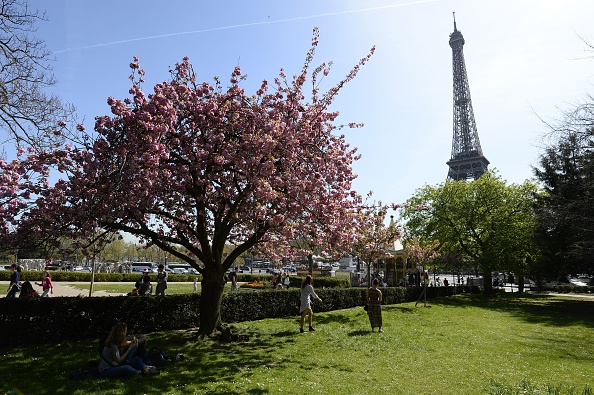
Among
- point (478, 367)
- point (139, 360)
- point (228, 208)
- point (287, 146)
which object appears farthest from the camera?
point (228, 208)

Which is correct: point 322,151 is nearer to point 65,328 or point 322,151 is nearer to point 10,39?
point 65,328

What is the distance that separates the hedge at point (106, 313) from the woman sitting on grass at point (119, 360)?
13.0 feet

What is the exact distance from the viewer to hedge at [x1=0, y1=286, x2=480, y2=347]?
10.0 meters

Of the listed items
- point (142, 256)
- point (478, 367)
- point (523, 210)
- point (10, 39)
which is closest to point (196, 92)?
point (10, 39)

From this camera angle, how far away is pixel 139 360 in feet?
25.2

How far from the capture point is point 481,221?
1387 inches

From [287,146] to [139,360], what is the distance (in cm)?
616

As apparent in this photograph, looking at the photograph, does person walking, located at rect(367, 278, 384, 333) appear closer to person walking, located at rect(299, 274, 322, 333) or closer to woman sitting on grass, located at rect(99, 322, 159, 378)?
person walking, located at rect(299, 274, 322, 333)

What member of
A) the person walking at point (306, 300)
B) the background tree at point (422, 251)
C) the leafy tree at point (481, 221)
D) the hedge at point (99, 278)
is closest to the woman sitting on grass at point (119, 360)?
the person walking at point (306, 300)

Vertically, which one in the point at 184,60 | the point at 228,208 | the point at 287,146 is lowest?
the point at 228,208

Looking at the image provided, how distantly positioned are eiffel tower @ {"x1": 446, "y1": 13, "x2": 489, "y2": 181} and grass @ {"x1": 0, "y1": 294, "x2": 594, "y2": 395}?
273ft

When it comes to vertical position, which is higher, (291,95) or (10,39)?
(10,39)

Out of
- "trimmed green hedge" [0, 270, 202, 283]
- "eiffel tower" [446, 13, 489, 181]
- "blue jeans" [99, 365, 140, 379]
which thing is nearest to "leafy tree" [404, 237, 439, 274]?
"blue jeans" [99, 365, 140, 379]

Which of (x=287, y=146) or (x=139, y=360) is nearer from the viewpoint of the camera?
(x=139, y=360)
